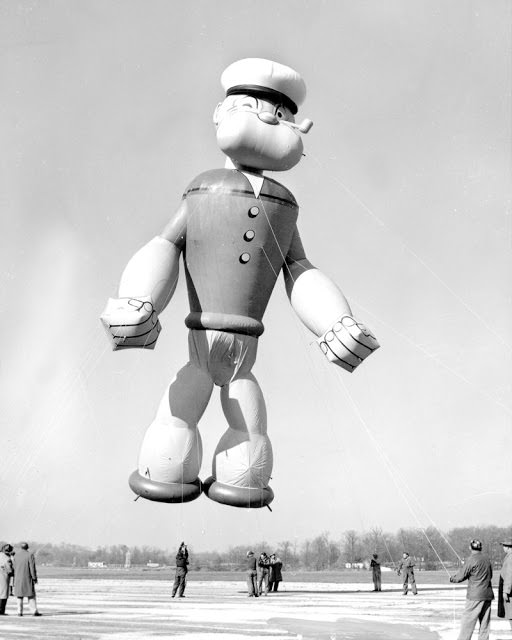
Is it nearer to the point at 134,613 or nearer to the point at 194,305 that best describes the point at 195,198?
the point at 194,305

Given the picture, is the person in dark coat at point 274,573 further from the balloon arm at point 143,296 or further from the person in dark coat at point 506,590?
the balloon arm at point 143,296

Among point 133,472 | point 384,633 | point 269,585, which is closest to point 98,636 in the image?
point 133,472

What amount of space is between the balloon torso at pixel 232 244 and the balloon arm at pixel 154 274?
0.74 ft

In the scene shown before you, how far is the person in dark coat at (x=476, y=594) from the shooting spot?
281 inches

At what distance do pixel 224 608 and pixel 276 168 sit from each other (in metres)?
6.10

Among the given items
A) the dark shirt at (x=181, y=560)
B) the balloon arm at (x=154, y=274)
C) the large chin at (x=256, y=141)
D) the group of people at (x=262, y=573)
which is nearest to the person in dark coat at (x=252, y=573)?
the group of people at (x=262, y=573)

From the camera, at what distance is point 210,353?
8.88 metres

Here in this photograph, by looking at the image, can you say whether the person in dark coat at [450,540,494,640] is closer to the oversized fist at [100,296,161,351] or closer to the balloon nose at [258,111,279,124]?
the oversized fist at [100,296,161,351]

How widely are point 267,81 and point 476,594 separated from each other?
5634 mm

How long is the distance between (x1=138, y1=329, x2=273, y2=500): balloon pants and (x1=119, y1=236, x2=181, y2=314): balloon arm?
1.83ft

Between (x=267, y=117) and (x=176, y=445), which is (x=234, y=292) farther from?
(x=267, y=117)

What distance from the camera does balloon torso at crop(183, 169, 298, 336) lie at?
8797 mm

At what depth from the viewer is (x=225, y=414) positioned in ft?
29.8

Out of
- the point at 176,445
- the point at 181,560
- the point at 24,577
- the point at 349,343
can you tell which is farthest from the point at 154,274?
the point at 181,560
